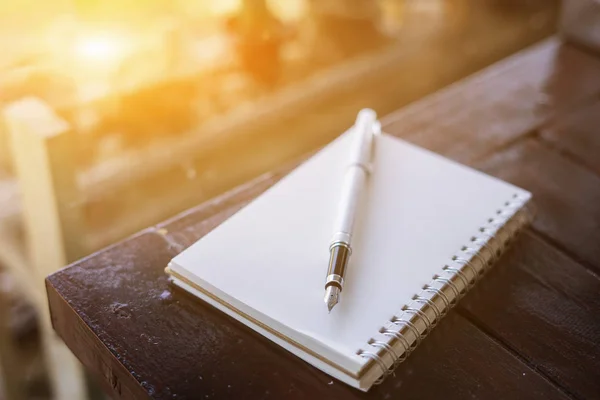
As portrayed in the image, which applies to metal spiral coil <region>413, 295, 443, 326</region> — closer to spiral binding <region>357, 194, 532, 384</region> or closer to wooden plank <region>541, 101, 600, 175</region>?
spiral binding <region>357, 194, 532, 384</region>

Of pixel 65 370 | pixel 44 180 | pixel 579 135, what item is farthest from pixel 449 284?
pixel 65 370

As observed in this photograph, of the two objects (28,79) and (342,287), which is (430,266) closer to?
(342,287)

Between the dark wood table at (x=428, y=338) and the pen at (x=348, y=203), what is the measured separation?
0.06m

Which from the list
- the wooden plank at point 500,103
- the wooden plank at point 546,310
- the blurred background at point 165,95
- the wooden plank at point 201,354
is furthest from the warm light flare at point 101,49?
the wooden plank at point 546,310

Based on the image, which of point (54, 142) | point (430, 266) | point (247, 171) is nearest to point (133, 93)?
point (247, 171)

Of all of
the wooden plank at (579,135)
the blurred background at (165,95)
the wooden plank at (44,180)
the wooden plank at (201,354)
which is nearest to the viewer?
the wooden plank at (201,354)

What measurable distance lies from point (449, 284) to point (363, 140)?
0.62 ft

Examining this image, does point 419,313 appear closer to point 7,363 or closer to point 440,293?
point 440,293

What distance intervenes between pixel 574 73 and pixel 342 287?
536 mm

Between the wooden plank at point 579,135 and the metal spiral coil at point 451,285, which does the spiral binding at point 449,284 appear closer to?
the metal spiral coil at point 451,285

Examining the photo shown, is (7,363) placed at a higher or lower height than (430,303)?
lower

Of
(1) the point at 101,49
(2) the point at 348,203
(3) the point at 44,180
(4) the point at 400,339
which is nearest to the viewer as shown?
(4) the point at 400,339

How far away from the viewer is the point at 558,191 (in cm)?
69

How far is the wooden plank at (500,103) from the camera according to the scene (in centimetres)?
77
